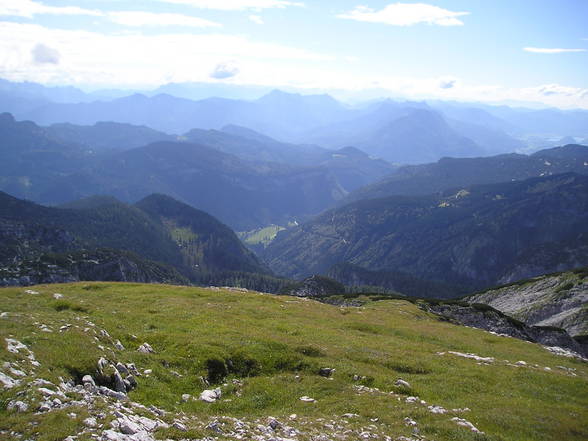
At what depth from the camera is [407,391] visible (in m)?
27.8

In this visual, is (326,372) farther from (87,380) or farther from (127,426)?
(127,426)

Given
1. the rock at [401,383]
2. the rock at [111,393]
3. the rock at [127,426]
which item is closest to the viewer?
the rock at [127,426]

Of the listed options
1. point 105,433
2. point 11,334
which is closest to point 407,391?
point 105,433

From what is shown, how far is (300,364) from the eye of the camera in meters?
31.1

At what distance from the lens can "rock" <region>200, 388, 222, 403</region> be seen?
24344 millimetres

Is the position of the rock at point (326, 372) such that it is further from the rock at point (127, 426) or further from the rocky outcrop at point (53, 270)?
the rocky outcrop at point (53, 270)

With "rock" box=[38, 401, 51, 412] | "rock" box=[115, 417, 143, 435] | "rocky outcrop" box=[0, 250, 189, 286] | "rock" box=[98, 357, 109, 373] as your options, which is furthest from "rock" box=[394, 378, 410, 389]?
"rocky outcrop" box=[0, 250, 189, 286]

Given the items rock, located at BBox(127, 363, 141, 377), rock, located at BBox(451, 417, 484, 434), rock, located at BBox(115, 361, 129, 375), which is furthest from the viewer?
rock, located at BBox(127, 363, 141, 377)

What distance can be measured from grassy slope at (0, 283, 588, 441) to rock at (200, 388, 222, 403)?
1.80 ft

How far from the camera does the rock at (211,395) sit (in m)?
24.3

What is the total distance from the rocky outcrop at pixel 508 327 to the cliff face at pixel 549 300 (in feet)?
104

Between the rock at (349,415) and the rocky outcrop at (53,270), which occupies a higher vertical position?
the rock at (349,415)

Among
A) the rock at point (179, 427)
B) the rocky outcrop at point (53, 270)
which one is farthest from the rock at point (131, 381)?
the rocky outcrop at point (53, 270)

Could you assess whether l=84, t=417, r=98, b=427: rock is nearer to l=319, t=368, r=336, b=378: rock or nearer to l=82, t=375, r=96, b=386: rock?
l=82, t=375, r=96, b=386: rock
